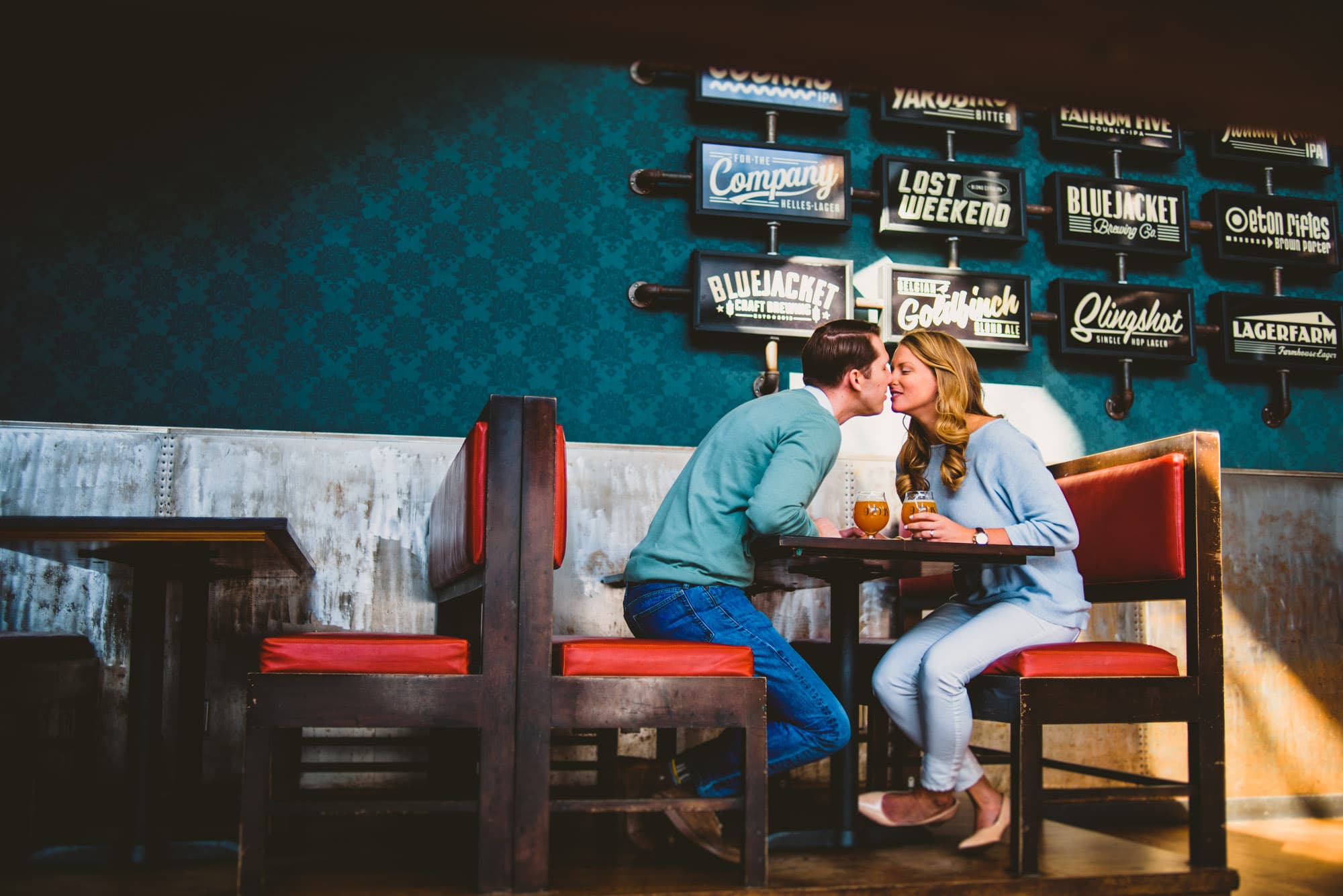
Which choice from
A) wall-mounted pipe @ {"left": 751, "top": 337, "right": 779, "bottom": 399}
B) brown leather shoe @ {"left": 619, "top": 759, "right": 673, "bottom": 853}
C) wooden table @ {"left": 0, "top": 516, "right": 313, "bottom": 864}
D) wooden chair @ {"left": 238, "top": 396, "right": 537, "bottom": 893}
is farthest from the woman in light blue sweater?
wooden table @ {"left": 0, "top": 516, "right": 313, "bottom": 864}

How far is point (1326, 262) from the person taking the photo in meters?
4.54

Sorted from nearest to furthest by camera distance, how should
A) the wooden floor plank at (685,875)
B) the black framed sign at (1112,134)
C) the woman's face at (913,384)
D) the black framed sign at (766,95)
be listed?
the wooden floor plank at (685,875), the woman's face at (913,384), the black framed sign at (766,95), the black framed sign at (1112,134)

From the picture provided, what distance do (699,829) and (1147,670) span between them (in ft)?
3.91

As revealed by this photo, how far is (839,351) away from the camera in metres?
2.71

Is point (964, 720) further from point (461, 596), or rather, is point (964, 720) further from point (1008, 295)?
point (1008, 295)

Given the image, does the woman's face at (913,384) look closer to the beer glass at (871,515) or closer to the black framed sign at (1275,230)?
the beer glass at (871,515)

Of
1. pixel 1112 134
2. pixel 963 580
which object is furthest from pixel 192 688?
pixel 1112 134

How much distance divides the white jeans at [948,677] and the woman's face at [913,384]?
599 millimetres

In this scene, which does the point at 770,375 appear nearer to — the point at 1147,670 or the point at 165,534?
the point at 1147,670

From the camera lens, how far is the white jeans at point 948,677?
2.50m

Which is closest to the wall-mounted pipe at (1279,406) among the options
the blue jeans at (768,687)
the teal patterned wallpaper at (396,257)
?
the teal patterned wallpaper at (396,257)

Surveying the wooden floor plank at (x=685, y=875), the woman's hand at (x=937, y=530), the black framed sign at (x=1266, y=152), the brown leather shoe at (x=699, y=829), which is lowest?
the wooden floor plank at (x=685, y=875)

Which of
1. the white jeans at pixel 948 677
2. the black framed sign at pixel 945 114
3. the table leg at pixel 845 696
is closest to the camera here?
the white jeans at pixel 948 677

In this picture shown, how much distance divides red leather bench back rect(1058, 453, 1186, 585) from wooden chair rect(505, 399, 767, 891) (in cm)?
122
